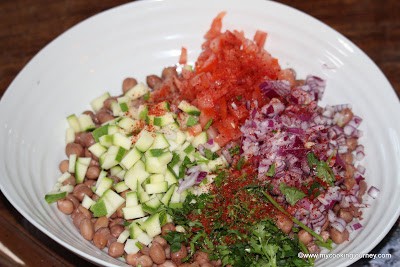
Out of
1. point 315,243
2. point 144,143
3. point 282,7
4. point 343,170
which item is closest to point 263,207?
point 315,243

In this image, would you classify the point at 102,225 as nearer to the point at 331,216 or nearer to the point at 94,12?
the point at 331,216

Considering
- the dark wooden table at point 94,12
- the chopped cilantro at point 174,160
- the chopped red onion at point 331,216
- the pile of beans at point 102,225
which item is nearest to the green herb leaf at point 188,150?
the chopped cilantro at point 174,160

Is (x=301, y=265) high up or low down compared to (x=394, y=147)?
down

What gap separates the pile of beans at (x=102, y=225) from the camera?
319cm

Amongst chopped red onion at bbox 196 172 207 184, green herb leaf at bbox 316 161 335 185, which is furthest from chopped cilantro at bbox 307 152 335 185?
chopped red onion at bbox 196 172 207 184

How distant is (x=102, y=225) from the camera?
11.1ft

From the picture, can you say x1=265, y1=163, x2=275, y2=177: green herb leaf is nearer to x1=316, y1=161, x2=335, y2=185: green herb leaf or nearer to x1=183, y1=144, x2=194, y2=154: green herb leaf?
x1=316, y1=161, x2=335, y2=185: green herb leaf

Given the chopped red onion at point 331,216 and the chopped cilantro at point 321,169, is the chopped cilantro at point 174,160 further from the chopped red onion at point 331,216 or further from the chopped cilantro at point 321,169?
the chopped red onion at point 331,216

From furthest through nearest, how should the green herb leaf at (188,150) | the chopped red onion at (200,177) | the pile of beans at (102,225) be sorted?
the green herb leaf at (188,150) < the chopped red onion at (200,177) < the pile of beans at (102,225)

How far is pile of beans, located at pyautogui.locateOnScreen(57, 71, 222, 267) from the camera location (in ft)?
10.5

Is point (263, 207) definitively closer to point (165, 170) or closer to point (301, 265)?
point (301, 265)

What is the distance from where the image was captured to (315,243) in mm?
3293

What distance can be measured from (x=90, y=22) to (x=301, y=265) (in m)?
2.31

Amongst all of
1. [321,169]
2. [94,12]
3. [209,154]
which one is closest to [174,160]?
[209,154]
